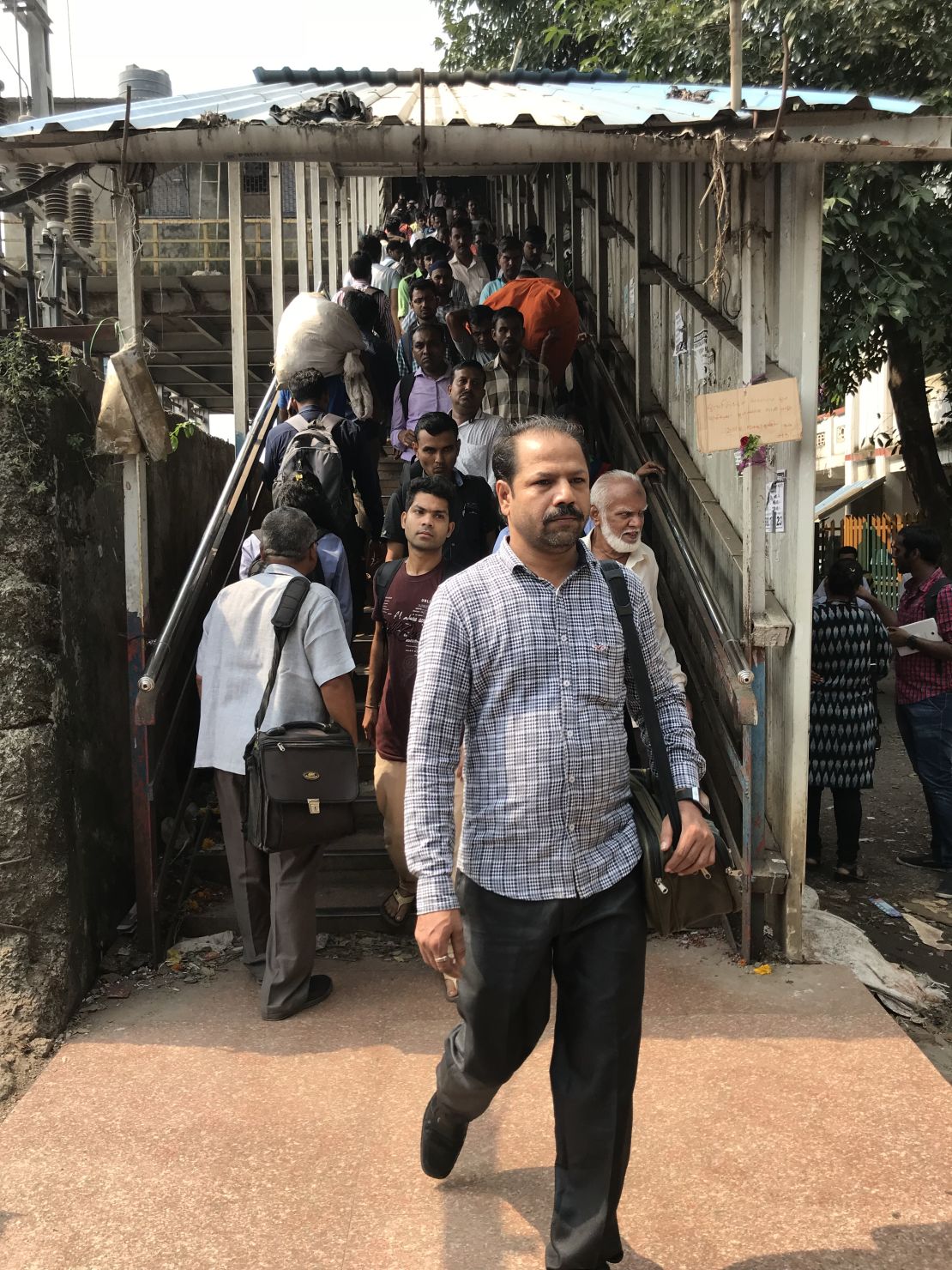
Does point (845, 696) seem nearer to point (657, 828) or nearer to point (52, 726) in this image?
point (657, 828)

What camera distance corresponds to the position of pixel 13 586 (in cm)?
419

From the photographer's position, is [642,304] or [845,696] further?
[642,304]

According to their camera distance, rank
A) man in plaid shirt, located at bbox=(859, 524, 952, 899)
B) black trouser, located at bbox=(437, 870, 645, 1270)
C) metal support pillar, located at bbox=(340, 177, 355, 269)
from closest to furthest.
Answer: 1. black trouser, located at bbox=(437, 870, 645, 1270)
2. man in plaid shirt, located at bbox=(859, 524, 952, 899)
3. metal support pillar, located at bbox=(340, 177, 355, 269)

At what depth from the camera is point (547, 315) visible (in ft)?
24.1

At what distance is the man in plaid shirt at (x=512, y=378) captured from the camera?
6.89 metres

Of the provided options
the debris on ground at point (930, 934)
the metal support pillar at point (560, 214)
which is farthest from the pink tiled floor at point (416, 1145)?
the metal support pillar at point (560, 214)

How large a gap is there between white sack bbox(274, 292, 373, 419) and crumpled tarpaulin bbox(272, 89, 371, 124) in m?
2.61

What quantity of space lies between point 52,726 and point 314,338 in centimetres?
343

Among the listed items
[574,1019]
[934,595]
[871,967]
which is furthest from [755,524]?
[574,1019]

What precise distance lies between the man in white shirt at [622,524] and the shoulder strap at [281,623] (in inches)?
48.2

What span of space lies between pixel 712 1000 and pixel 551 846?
215 cm

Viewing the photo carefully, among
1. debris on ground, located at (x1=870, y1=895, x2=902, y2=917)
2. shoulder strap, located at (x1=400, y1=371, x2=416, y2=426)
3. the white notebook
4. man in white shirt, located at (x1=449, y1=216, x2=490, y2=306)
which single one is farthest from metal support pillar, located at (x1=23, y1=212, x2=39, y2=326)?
debris on ground, located at (x1=870, y1=895, x2=902, y2=917)

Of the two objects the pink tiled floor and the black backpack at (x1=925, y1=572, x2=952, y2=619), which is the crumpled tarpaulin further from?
the black backpack at (x1=925, y1=572, x2=952, y2=619)

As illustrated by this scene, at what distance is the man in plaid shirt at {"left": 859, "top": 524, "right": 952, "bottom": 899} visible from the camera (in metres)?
6.49
